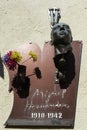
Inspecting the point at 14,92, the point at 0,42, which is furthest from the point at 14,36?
the point at 14,92

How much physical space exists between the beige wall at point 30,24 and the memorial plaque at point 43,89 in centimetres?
9

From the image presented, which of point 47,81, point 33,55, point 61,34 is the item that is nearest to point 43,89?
point 47,81

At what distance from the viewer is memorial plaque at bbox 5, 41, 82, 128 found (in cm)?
798

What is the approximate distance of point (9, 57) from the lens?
8141 millimetres

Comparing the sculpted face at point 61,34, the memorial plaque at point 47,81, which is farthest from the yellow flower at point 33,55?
the sculpted face at point 61,34

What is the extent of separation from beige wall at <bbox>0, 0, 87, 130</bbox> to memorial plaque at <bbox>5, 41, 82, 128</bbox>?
9 cm

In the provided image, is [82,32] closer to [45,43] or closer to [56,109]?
[45,43]

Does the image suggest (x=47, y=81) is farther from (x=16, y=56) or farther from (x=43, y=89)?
(x=16, y=56)

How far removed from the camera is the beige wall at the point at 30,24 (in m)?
8.20

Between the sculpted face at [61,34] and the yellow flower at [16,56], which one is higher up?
the sculpted face at [61,34]

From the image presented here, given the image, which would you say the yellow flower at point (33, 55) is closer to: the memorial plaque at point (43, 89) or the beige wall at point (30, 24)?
the memorial plaque at point (43, 89)

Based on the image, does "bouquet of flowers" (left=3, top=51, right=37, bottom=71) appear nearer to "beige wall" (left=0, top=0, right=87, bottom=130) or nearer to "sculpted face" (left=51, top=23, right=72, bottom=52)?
"beige wall" (left=0, top=0, right=87, bottom=130)

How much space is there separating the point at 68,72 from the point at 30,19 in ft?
3.14

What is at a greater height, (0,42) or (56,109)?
(0,42)
